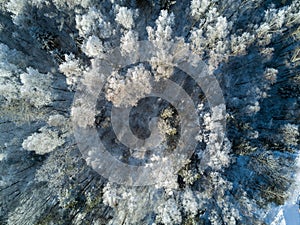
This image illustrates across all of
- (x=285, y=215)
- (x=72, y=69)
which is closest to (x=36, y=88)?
(x=72, y=69)

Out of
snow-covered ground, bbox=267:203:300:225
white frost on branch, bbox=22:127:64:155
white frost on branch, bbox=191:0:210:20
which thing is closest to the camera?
snow-covered ground, bbox=267:203:300:225

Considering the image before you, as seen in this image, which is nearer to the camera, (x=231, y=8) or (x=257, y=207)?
(x=257, y=207)

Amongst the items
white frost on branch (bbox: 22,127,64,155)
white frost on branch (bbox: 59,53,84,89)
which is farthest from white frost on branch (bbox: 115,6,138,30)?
white frost on branch (bbox: 22,127,64,155)

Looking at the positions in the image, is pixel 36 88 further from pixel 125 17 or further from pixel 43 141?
pixel 125 17

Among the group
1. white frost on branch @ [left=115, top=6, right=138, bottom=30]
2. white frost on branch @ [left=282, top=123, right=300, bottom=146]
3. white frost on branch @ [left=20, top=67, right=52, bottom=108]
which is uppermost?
white frost on branch @ [left=115, top=6, right=138, bottom=30]

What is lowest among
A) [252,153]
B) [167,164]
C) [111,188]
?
[111,188]

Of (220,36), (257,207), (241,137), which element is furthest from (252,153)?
(220,36)

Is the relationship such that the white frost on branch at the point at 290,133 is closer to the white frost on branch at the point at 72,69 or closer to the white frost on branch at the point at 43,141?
the white frost on branch at the point at 72,69

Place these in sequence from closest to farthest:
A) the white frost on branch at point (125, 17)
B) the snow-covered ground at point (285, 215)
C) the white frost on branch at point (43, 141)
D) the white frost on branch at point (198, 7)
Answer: the white frost on branch at point (125, 17) < the snow-covered ground at point (285, 215) < the white frost on branch at point (43, 141) < the white frost on branch at point (198, 7)

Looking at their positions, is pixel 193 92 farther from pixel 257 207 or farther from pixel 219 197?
pixel 257 207

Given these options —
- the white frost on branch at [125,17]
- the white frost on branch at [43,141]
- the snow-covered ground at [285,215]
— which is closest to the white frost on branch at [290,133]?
the snow-covered ground at [285,215]

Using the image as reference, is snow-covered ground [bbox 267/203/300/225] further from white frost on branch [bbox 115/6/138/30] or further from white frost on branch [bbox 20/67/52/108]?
white frost on branch [bbox 20/67/52/108]
